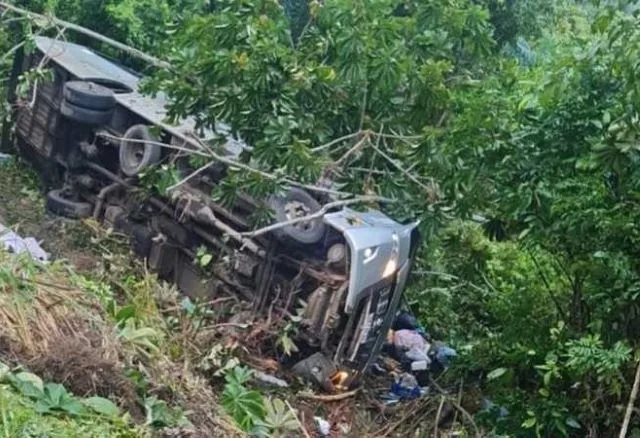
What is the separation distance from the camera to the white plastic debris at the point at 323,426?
244 inches

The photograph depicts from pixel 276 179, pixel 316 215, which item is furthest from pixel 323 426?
pixel 276 179

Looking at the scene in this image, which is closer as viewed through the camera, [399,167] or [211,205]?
[399,167]

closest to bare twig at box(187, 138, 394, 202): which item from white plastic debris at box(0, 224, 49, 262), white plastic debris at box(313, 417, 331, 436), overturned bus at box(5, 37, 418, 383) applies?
overturned bus at box(5, 37, 418, 383)

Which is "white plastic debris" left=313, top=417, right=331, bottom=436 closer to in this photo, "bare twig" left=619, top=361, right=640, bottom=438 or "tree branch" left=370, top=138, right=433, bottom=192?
"tree branch" left=370, top=138, right=433, bottom=192

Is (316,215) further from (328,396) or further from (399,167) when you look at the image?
(328,396)

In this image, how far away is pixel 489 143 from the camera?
5.38m

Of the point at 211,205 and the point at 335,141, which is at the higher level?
the point at 335,141

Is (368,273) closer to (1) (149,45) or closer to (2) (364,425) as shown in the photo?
(2) (364,425)

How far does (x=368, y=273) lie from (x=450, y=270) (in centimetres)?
229

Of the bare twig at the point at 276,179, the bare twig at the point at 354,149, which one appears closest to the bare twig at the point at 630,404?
the bare twig at the point at 276,179

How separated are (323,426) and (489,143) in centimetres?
224

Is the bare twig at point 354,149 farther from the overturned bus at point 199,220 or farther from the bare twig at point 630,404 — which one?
the bare twig at point 630,404

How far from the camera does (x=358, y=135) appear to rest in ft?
21.2

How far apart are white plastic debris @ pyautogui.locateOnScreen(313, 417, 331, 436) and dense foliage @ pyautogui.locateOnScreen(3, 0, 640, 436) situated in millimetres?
1078
